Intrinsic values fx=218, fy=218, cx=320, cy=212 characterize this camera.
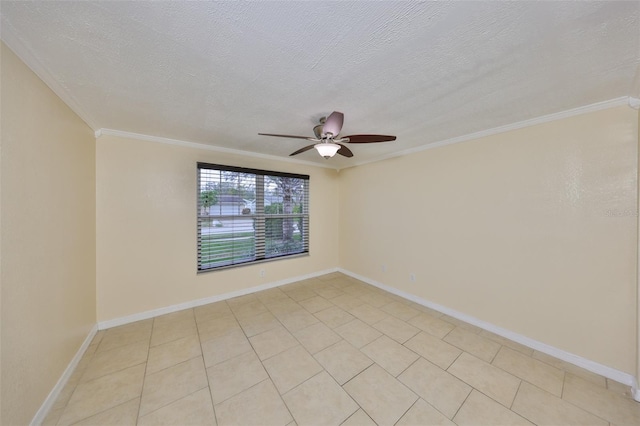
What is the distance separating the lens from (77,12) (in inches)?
42.3

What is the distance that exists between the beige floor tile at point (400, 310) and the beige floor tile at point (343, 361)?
0.97 meters

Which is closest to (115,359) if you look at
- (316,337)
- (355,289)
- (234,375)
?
(234,375)

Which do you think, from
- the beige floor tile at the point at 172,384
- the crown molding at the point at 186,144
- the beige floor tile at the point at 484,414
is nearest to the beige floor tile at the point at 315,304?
the beige floor tile at the point at 172,384

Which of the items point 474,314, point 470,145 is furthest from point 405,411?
point 470,145

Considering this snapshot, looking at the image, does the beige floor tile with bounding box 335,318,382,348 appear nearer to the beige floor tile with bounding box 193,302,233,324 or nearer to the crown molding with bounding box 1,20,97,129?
the beige floor tile with bounding box 193,302,233,324

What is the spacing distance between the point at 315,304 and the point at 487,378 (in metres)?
2.05

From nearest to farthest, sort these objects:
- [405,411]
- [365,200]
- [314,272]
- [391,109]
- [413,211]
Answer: [405,411] → [391,109] → [413,211] → [365,200] → [314,272]

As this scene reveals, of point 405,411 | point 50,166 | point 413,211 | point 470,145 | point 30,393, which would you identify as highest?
point 470,145

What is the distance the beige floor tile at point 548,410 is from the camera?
1506mm

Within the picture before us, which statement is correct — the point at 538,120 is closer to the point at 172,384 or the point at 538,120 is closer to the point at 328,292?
the point at 328,292

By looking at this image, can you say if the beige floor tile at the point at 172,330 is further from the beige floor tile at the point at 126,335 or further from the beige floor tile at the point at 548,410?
the beige floor tile at the point at 548,410

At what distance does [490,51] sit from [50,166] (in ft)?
10.6

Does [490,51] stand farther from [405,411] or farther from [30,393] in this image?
[30,393]

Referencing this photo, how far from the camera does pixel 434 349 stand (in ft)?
7.38
